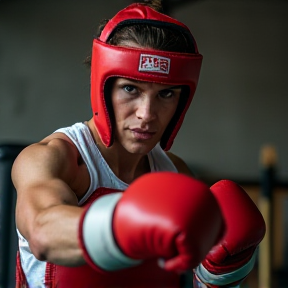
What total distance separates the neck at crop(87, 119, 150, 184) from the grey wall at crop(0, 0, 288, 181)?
4.30 m

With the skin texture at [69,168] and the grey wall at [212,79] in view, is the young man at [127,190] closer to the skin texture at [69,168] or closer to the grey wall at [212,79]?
the skin texture at [69,168]

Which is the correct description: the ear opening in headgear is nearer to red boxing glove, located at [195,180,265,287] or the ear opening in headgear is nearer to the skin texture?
the skin texture

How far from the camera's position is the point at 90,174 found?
73.7 inches

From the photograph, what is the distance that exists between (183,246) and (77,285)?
24.4 inches

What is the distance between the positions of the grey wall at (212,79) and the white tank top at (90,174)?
14.4 ft

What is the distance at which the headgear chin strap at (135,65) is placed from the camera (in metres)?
1.74

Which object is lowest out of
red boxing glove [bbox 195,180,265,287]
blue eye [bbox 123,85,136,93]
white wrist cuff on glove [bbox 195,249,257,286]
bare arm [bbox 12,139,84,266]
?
white wrist cuff on glove [bbox 195,249,257,286]

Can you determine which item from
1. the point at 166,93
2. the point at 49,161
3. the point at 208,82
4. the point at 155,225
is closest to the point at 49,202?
the point at 49,161

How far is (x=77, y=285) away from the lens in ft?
5.60

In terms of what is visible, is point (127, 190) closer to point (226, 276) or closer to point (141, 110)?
point (141, 110)

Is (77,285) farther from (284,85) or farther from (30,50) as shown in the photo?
(284,85)

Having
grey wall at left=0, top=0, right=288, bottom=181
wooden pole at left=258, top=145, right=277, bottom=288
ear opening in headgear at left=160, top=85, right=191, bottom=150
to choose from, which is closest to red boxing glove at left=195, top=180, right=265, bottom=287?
ear opening in headgear at left=160, top=85, right=191, bottom=150

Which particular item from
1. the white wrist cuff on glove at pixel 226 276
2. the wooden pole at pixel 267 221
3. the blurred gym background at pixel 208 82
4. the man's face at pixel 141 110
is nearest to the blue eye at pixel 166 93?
the man's face at pixel 141 110

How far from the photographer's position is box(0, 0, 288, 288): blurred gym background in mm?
6250
